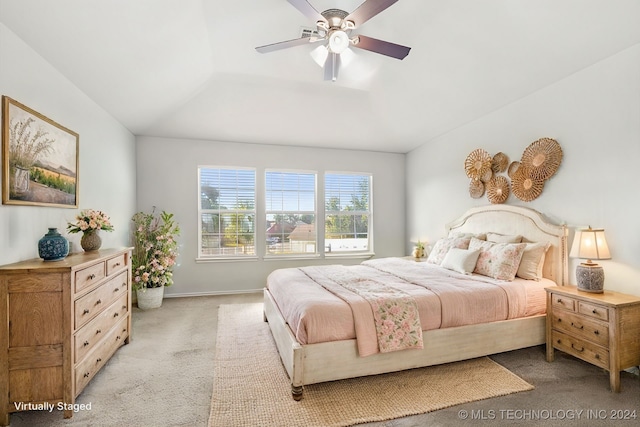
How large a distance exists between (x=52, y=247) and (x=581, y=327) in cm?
406

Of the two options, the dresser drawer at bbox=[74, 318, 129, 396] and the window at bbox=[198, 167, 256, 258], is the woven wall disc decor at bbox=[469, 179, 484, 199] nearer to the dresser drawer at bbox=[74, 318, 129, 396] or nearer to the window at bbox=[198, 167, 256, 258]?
the window at bbox=[198, 167, 256, 258]

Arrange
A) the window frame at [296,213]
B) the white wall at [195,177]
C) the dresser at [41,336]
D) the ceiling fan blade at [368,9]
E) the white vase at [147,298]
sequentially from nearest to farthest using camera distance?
the dresser at [41,336]
the ceiling fan blade at [368,9]
the white vase at [147,298]
the white wall at [195,177]
the window frame at [296,213]

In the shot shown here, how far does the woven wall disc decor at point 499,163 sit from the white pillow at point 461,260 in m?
1.12

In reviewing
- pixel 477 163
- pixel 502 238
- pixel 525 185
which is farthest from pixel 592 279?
pixel 477 163

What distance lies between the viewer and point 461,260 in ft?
11.1

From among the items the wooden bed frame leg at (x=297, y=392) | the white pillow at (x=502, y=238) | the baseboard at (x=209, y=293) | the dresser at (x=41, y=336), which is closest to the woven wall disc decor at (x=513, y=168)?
the white pillow at (x=502, y=238)

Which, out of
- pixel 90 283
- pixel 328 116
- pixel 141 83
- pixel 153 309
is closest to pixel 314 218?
pixel 328 116

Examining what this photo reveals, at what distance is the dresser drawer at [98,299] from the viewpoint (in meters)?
2.09

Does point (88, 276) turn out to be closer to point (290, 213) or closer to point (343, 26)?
point (343, 26)

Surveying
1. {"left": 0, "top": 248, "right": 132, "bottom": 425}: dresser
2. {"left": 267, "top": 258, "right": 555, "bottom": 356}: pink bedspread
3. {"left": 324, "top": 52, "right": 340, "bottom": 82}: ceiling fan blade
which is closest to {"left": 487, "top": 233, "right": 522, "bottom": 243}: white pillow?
{"left": 267, "top": 258, "right": 555, "bottom": 356}: pink bedspread

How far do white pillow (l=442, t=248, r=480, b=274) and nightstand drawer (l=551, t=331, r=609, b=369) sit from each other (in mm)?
910

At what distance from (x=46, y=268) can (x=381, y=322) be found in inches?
88.6

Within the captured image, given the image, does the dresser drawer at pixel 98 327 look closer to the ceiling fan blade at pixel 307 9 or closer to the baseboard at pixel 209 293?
the baseboard at pixel 209 293

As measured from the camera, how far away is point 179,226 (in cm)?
479
